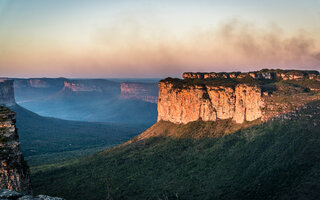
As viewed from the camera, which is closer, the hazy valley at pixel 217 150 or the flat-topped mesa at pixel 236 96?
the hazy valley at pixel 217 150

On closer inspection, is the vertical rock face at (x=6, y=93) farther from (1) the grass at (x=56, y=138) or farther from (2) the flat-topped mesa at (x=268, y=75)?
(2) the flat-topped mesa at (x=268, y=75)

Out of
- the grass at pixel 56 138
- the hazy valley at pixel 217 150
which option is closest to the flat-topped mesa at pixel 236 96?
the hazy valley at pixel 217 150

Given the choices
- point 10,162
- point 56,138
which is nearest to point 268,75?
point 10,162

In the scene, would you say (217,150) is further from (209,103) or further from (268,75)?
(268,75)

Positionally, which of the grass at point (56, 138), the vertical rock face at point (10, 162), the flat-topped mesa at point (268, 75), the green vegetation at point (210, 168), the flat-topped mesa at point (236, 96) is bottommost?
the grass at point (56, 138)

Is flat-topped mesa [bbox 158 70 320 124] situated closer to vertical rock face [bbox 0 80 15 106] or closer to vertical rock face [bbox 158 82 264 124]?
vertical rock face [bbox 158 82 264 124]
